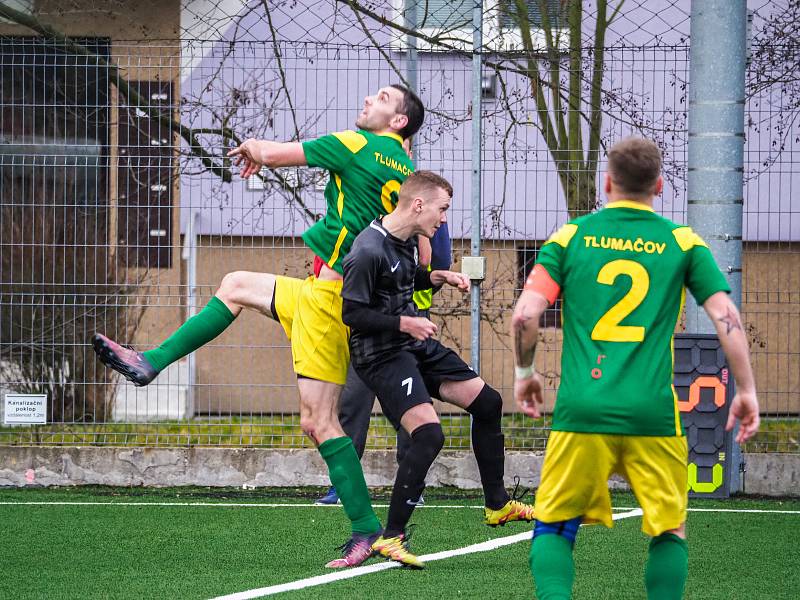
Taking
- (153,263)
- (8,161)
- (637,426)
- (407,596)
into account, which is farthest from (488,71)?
(637,426)

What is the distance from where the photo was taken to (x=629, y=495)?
8750mm

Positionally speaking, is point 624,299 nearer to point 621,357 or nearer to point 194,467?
point 621,357

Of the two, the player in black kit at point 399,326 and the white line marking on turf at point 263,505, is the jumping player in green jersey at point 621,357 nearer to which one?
the player in black kit at point 399,326

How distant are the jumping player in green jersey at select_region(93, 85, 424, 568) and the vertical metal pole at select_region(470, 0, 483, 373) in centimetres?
262

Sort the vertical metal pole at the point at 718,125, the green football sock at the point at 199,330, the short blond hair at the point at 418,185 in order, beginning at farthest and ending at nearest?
the vertical metal pole at the point at 718,125, the green football sock at the point at 199,330, the short blond hair at the point at 418,185

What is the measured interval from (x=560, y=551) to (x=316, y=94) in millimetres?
5474

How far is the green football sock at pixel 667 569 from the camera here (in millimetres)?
4234

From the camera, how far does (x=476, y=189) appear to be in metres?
8.87

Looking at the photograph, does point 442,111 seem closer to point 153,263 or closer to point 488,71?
point 488,71

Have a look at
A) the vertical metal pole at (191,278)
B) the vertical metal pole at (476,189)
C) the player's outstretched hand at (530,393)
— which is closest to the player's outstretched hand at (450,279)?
the player's outstretched hand at (530,393)

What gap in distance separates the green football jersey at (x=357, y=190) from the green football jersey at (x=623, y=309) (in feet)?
6.72

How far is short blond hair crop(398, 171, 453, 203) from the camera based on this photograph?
5742 mm

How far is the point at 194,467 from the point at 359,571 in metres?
3.48

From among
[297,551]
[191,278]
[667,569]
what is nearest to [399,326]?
[297,551]
